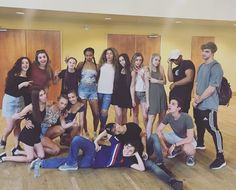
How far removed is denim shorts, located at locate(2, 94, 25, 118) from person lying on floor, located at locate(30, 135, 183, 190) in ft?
2.32

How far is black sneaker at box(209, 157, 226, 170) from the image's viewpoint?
128 inches

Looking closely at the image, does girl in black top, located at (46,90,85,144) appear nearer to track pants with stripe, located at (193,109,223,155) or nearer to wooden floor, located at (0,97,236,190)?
wooden floor, located at (0,97,236,190)

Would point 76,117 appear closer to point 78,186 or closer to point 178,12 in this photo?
point 78,186

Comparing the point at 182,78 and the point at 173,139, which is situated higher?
the point at 182,78

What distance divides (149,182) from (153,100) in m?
1.20

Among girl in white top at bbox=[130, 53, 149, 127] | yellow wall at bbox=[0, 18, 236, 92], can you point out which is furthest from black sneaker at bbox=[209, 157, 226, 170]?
yellow wall at bbox=[0, 18, 236, 92]

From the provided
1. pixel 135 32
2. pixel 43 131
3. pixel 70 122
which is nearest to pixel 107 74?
pixel 70 122

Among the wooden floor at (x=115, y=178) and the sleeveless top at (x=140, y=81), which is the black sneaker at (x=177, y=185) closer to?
the wooden floor at (x=115, y=178)

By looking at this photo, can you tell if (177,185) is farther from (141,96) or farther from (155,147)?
(141,96)

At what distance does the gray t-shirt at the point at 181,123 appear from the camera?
3.20 meters

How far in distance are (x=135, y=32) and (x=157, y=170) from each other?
5.21 m

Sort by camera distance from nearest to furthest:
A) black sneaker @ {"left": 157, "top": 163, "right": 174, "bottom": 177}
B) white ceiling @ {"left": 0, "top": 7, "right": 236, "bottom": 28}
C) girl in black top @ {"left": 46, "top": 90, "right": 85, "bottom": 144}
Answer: black sneaker @ {"left": 157, "top": 163, "right": 174, "bottom": 177}, girl in black top @ {"left": 46, "top": 90, "right": 85, "bottom": 144}, white ceiling @ {"left": 0, "top": 7, "right": 236, "bottom": 28}

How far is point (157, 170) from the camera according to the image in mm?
2961

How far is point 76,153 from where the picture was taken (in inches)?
122
